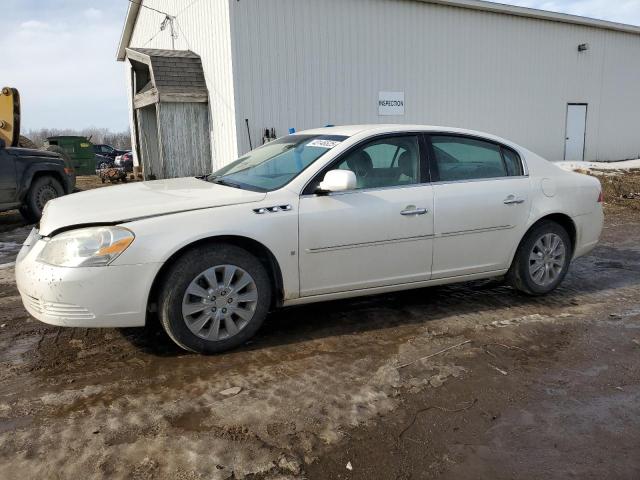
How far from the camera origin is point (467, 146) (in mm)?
4547

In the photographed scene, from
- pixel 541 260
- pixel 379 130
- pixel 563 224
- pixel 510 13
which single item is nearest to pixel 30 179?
pixel 379 130

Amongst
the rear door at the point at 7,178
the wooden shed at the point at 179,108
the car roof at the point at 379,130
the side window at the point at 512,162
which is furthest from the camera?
the wooden shed at the point at 179,108

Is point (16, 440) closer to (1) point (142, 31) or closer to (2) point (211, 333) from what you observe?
(2) point (211, 333)

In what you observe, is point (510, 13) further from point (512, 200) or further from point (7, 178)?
point (7, 178)

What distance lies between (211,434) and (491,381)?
1730mm

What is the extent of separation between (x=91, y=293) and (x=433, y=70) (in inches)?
544

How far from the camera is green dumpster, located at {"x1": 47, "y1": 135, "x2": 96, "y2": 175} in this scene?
2316 centimetres

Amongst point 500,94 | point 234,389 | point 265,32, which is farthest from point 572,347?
point 500,94

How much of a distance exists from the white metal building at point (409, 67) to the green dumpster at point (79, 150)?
226 inches

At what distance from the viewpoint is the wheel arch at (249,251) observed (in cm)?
342

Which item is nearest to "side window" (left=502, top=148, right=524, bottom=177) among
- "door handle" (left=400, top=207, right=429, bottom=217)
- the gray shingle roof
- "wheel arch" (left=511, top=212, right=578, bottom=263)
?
"wheel arch" (left=511, top=212, right=578, bottom=263)

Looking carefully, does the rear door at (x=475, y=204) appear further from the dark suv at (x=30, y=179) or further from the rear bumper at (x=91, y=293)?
the dark suv at (x=30, y=179)

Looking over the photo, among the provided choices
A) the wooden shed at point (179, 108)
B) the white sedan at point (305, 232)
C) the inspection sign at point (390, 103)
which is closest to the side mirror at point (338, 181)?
the white sedan at point (305, 232)

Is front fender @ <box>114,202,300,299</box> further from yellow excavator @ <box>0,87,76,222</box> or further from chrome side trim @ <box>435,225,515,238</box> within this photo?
yellow excavator @ <box>0,87,76,222</box>
